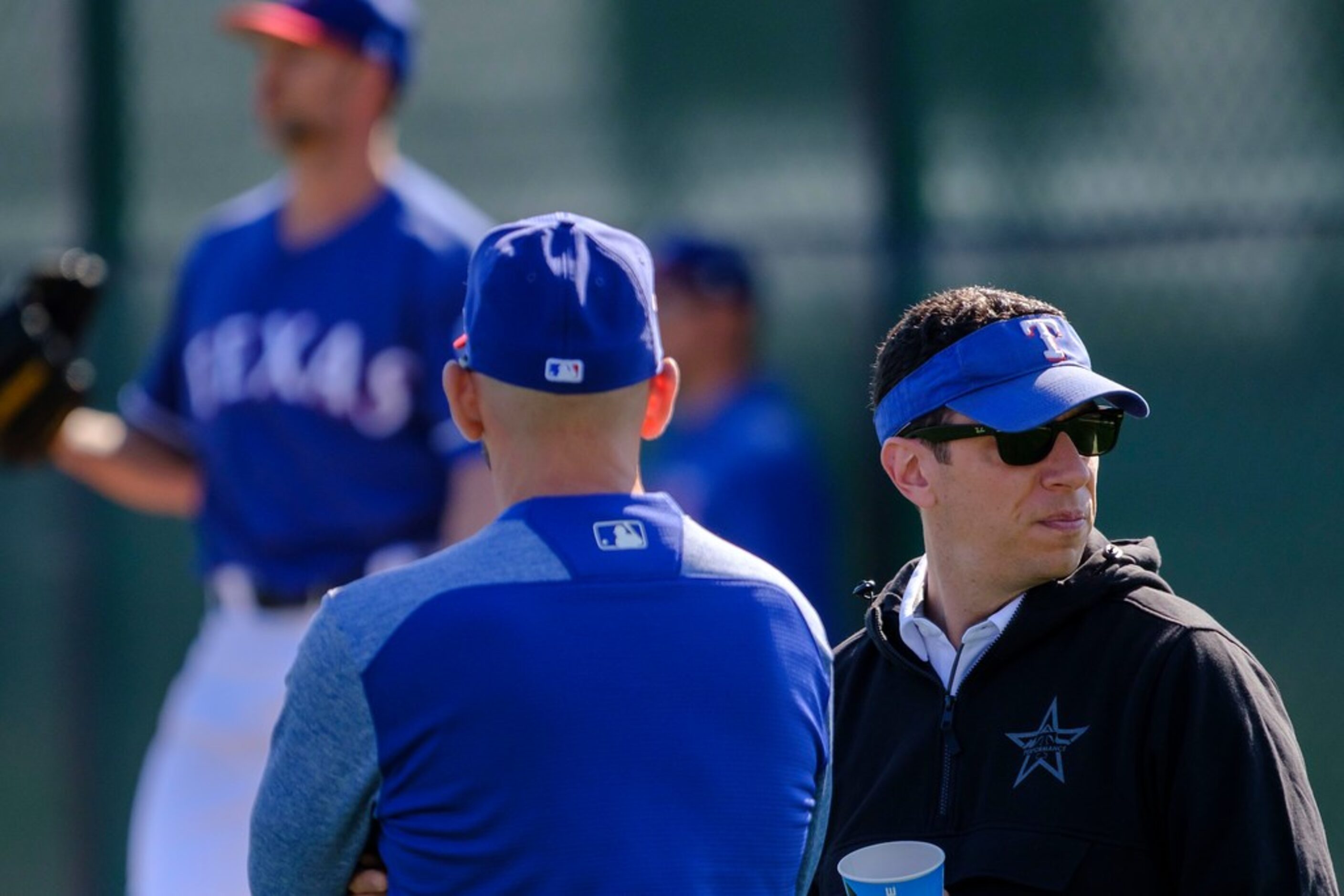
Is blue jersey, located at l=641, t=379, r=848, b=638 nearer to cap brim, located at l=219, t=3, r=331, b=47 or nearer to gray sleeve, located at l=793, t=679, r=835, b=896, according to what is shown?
cap brim, located at l=219, t=3, r=331, b=47

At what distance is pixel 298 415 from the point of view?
171 inches

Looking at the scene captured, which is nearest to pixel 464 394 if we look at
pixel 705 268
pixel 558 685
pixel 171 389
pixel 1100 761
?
pixel 558 685

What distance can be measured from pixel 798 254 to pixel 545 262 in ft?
10.3

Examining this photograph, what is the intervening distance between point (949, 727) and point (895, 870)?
23 cm

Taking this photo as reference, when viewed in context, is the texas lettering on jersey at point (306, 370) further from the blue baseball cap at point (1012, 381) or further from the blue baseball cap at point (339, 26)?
the blue baseball cap at point (1012, 381)

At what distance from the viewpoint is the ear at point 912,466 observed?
2420 mm

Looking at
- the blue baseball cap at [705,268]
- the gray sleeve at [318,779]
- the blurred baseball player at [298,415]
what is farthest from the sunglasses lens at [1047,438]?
the blue baseball cap at [705,268]

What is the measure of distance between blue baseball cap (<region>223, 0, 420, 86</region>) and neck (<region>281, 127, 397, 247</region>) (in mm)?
208

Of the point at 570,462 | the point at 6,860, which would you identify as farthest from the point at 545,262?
the point at 6,860

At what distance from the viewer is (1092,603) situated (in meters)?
2.26

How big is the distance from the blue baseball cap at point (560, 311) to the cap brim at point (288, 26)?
2412 mm

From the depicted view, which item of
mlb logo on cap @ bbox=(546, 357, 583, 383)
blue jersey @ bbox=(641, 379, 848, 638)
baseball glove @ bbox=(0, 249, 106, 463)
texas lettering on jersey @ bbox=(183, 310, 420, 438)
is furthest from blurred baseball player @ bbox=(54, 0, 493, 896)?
mlb logo on cap @ bbox=(546, 357, 583, 383)

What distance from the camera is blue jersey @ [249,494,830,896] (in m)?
1.98

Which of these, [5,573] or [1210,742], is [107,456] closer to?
[5,573]
